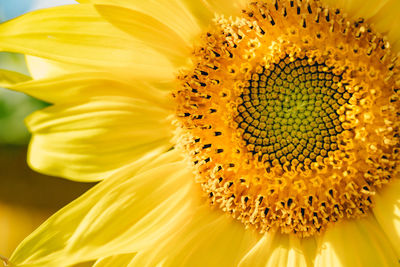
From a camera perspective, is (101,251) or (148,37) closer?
(101,251)

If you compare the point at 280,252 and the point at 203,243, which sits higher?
the point at 203,243

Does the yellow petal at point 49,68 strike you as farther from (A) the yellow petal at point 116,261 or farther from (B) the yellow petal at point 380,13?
(B) the yellow petal at point 380,13

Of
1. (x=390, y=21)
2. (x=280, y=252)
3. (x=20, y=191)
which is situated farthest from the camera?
(x=20, y=191)

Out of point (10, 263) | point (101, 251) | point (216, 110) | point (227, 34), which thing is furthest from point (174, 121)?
point (10, 263)

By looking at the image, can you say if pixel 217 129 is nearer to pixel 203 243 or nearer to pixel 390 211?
pixel 203 243

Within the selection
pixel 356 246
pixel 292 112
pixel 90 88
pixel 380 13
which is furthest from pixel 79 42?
pixel 356 246

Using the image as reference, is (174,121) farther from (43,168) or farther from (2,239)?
(2,239)

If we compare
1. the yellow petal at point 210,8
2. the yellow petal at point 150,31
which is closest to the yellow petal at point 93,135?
the yellow petal at point 150,31
